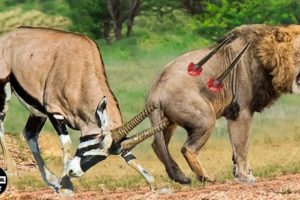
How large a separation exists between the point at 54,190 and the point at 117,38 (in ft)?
35.6

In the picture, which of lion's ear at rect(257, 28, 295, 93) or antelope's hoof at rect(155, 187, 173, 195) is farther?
lion's ear at rect(257, 28, 295, 93)

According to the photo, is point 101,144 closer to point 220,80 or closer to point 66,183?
point 66,183

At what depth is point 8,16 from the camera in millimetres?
25609

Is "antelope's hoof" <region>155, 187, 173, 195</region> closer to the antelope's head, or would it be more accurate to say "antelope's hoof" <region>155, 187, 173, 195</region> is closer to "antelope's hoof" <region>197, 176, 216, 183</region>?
"antelope's hoof" <region>197, 176, 216, 183</region>

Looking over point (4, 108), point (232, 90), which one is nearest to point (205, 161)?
point (232, 90)

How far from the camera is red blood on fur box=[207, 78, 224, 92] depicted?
14.6 m

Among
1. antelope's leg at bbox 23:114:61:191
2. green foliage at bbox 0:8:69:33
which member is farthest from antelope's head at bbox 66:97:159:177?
green foliage at bbox 0:8:69:33

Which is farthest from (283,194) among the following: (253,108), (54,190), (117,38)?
(117,38)

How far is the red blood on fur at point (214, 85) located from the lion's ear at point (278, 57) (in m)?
0.68

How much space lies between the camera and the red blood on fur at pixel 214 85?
14.6 meters

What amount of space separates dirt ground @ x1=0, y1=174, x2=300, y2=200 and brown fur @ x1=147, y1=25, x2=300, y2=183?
10.3 inches

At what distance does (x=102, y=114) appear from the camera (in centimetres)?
1327

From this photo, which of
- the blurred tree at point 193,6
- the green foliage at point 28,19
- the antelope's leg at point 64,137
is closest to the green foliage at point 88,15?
the green foliage at point 28,19

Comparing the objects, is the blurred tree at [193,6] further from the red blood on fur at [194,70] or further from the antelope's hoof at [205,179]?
the antelope's hoof at [205,179]
